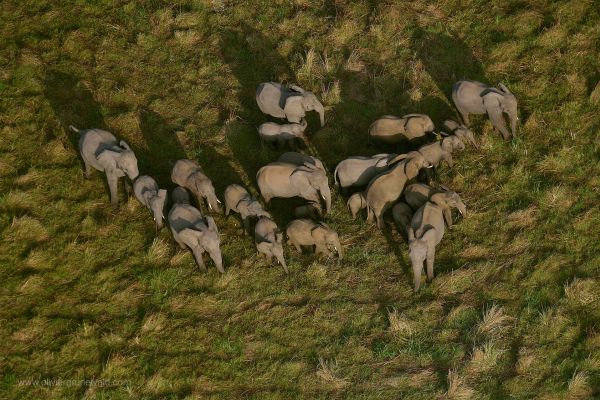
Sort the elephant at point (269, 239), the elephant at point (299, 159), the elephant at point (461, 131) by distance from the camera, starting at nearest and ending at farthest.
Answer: the elephant at point (269, 239) → the elephant at point (299, 159) → the elephant at point (461, 131)

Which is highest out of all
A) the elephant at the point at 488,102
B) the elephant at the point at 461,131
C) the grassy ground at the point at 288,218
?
the elephant at the point at 488,102

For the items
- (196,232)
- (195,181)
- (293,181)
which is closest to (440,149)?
(293,181)

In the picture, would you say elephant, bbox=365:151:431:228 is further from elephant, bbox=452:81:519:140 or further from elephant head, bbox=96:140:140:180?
elephant head, bbox=96:140:140:180

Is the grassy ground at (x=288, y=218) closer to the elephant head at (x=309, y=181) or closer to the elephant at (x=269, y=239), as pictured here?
the elephant at (x=269, y=239)

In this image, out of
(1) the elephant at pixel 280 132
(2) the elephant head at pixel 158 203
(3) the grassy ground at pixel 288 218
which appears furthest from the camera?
(1) the elephant at pixel 280 132

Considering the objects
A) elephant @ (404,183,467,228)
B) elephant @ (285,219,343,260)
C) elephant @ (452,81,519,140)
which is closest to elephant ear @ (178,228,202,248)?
elephant @ (285,219,343,260)

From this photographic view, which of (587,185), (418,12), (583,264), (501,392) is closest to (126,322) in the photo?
(501,392)

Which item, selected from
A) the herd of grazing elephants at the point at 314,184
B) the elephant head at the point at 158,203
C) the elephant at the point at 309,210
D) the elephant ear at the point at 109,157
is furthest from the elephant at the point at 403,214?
the elephant ear at the point at 109,157
